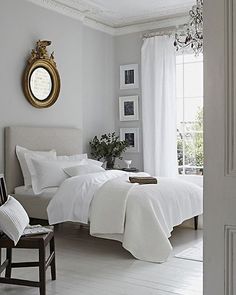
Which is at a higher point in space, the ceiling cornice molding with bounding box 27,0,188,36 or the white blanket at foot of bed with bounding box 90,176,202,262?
the ceiling cornice molding with bounding box 27,0,188,36

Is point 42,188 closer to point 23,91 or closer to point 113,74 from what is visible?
point 23,91

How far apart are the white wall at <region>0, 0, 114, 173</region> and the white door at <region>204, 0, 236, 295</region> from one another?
13.0 feet

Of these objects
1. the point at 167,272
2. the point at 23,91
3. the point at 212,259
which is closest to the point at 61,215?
the point at 167,272

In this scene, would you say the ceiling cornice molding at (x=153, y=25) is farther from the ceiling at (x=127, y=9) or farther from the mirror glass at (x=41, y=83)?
the mirror glass at (x=41, y=83)

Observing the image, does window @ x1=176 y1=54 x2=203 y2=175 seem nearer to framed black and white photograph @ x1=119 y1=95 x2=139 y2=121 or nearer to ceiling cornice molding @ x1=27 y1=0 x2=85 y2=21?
framed black and white photograph @ x1=119 y1=95 x2=139 y2=121

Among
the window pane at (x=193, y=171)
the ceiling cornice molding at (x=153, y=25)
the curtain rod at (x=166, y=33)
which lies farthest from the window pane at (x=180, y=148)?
the ceiling cornice molding at (x=153, y=25)

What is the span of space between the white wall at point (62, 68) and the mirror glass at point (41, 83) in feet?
0.63

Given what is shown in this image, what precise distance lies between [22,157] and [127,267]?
2.12 metres

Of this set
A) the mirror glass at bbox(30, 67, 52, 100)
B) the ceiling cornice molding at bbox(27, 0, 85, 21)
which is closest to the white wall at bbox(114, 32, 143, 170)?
the ceiling cornice molding at bbox(27, 0, 85, 21)

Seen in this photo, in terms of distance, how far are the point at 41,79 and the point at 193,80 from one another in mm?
2468

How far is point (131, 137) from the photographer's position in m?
7.25

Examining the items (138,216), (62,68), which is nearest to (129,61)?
(62,68)

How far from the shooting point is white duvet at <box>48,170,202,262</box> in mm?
4016

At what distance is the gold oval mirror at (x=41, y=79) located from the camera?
553 centimetres
